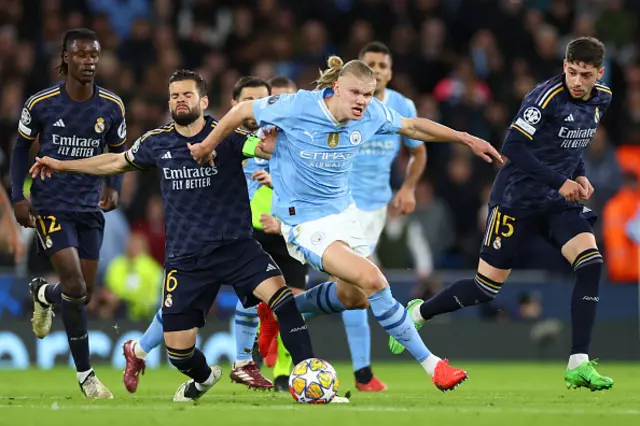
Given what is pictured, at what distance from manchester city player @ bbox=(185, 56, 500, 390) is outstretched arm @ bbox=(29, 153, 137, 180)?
75 centimetres

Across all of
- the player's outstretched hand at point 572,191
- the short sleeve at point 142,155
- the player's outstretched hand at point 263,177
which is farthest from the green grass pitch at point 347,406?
the short sleeve at point 142,155

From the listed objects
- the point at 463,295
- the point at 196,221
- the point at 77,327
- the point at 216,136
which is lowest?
the point at 77,327

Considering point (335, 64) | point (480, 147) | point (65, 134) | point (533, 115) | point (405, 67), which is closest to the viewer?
point (480, 147)

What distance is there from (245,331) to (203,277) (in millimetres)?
1642

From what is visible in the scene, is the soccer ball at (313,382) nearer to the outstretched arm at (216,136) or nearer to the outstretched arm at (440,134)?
the outstretched arm at (216,136)

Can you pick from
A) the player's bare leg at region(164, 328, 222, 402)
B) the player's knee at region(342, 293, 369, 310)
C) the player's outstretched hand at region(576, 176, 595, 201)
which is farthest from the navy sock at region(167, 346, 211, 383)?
the player's outstretched hand at region(576, 176, 595, 201)

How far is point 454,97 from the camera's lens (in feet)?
59.0

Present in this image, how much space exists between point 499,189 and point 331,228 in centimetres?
191

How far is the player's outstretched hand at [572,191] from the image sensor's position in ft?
30.7

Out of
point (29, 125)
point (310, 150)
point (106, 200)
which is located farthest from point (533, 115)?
point (29, 125)

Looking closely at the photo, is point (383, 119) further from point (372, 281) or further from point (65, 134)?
point (65, 134)

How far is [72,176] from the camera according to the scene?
10133 mm

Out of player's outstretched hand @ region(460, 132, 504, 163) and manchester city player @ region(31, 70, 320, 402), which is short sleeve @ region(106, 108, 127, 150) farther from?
player's outstretched hand @ region(460, 132, 504, 163)

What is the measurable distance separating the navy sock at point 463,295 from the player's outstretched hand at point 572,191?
1243 mm
